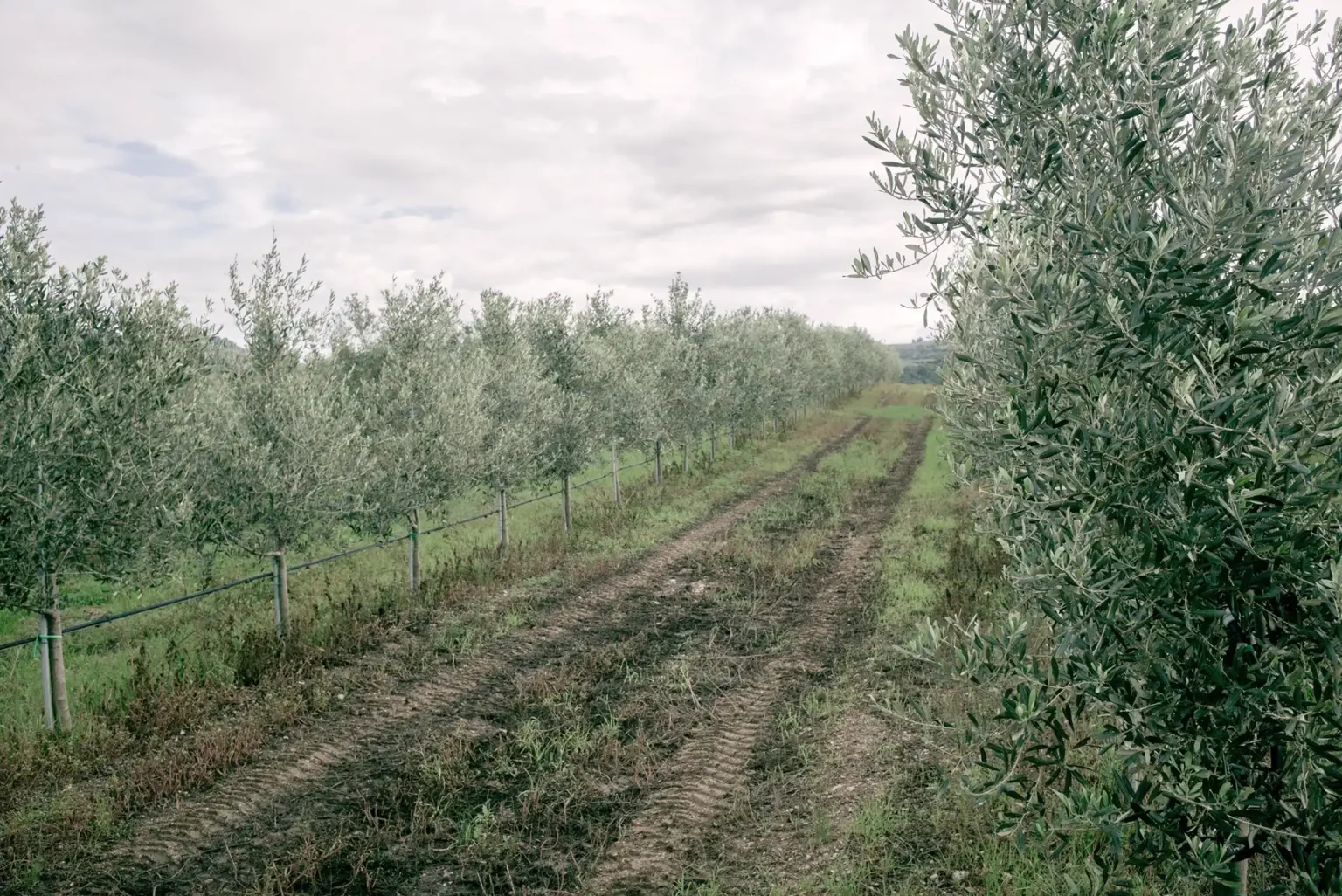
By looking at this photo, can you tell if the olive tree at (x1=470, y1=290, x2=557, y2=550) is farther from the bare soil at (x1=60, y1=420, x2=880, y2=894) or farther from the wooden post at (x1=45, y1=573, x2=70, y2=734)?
the wooden post at (x1=45, y1=573, x2=70, y2=734)

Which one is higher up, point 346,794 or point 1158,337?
point 1158,337

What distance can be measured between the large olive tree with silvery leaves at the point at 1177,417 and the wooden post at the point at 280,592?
15.2m

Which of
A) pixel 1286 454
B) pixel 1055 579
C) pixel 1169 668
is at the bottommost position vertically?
pixel 1169 668

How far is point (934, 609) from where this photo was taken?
58.3ft

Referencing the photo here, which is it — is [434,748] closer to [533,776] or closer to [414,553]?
[533,776]

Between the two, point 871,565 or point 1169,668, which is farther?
point 871,565

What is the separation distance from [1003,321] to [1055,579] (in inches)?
81.6

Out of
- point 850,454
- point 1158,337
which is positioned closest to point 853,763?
point 1158,337

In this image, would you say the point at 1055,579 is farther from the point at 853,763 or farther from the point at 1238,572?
the point at 853,763

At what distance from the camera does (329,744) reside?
1217 cm

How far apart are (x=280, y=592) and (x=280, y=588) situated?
0.30 ft

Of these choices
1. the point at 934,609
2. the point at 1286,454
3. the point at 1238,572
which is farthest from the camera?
the point at 934,609

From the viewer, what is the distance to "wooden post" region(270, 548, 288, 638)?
16578 millimetres

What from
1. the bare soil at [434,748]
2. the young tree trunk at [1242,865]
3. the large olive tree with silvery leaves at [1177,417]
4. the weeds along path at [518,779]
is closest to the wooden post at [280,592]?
the bare soil at [434,748]
